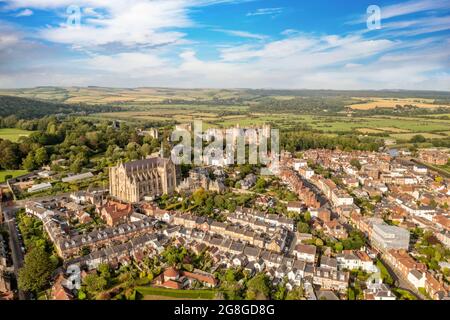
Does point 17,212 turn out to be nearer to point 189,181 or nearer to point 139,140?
point 189,181

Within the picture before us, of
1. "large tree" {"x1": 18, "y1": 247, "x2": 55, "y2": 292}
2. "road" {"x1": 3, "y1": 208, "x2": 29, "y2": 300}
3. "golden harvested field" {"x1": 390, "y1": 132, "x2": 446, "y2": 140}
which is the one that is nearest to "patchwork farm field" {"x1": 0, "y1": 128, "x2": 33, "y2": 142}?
"road" {"x1": 3, "y1": 208, "x2": 29, "y2": 300}

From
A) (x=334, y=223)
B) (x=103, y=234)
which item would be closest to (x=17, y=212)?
(x=103, y=234)

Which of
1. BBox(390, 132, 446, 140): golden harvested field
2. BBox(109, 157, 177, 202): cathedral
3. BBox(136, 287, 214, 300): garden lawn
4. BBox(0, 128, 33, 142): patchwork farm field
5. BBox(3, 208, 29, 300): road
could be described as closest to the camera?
BBox(136, 287, 214, 300): garden lawn

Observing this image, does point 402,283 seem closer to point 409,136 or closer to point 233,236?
point 233,236

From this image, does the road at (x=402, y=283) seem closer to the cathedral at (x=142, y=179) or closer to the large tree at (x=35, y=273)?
the large tree at (x=35, y=273)

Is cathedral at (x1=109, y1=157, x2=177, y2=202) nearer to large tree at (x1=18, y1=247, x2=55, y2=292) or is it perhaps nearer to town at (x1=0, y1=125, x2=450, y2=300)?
town at (x1=0, y1=125, x2=450, y2=300)
